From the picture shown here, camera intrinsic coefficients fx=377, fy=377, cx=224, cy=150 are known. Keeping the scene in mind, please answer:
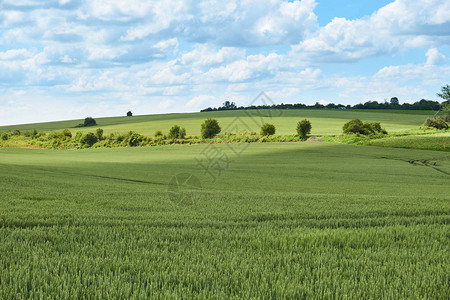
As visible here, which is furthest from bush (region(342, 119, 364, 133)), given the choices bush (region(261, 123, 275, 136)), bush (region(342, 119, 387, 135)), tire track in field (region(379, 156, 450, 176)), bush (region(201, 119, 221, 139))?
bush (region(201, 119, 221, 139))

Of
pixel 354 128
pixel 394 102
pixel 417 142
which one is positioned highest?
pixel 394 102

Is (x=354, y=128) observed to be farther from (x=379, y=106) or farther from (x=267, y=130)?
(x=379, y=106)

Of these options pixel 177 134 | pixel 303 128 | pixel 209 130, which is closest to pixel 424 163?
pixel 303 128

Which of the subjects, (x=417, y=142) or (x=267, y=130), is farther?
(x=267, y=130)

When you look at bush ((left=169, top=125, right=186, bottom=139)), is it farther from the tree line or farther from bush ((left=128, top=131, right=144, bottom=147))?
the tree line

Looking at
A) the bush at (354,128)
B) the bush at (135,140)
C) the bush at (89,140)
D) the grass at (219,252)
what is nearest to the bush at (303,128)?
the bush at (354,128)

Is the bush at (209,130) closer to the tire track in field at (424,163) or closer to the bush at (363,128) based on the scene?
the bush at (363,128)

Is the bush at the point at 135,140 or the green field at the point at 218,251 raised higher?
the bush at the point at 135,140

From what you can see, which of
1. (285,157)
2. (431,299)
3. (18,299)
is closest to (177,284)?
(18,299)

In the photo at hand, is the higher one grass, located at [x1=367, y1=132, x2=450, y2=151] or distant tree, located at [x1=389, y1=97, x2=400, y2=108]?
distant tree, located at [x1=389, y1=97, x2=400, y2=108]

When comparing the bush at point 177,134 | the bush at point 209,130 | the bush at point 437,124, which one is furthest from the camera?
the bush at point 209,130

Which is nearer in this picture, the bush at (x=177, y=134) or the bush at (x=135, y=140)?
the bush at (x=135, y=140)

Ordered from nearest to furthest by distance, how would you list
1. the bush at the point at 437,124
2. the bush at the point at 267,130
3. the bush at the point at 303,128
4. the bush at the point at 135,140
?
the bush at the point at 303,128 < the bush at the point at 267,130 < the bush at the point at 135,140 < the bush at the point at 437,124

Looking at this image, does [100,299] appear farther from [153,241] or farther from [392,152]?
[392,152]
